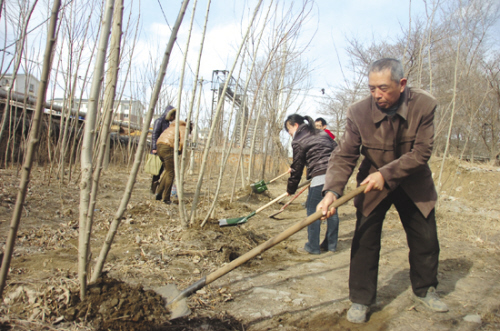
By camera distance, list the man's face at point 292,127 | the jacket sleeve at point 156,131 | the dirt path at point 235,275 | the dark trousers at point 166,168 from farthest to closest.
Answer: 1. the jacket sleeve at point 156,131
2. the dark trousers at point 166,168
3. the man's face at point 292,127
4. the dirt path at point 235,275

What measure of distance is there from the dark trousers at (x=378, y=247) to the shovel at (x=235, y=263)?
275mm

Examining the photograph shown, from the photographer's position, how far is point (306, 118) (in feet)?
12.0

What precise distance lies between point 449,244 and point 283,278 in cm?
238

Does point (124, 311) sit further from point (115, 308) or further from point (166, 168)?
point (166, 168)

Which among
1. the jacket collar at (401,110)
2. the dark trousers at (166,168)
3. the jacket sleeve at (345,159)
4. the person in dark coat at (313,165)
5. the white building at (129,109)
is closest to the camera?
the jacket collar at (401,110)

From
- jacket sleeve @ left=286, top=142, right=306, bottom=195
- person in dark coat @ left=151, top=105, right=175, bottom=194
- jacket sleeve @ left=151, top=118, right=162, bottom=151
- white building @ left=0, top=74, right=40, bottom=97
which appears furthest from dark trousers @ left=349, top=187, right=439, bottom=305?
jacket sleeve @ left=151, top=118, right=162, bottom=151

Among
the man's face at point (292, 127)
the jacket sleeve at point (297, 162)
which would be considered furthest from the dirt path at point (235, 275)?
the man's face at point (292, 127)

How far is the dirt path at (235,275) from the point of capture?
1.81 metres

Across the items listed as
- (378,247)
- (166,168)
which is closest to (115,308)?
(378,247)

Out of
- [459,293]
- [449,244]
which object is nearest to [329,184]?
[459,293]

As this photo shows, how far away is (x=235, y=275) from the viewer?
8.41 ft

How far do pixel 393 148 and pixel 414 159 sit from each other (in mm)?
142

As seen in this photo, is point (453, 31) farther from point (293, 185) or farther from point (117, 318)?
point (117, 318)

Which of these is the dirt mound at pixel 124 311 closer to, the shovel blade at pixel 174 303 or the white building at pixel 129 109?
the shovel blade at pixel 174 303
